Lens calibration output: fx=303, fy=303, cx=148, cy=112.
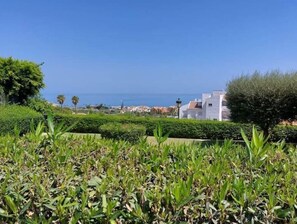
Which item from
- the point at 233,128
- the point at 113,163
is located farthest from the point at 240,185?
the point at 233,128

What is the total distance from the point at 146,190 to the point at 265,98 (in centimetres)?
1234

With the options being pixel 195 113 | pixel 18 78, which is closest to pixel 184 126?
pixel 18 78

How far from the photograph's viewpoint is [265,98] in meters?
12.8

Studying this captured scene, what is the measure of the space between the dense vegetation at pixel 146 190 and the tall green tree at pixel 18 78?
15.6 metres

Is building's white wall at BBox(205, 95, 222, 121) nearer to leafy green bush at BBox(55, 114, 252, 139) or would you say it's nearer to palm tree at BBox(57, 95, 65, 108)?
leafy green bush at BBox(55, 114, 252, 139)

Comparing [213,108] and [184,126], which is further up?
[213,108]

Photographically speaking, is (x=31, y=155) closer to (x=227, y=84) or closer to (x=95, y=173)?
(x=95, y=173)

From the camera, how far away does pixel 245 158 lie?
2.11m

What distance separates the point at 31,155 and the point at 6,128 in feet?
33.9

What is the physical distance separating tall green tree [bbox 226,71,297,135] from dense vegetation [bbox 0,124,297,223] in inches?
452

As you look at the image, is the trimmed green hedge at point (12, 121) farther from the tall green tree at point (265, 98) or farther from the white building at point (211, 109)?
the white building at point (211, 109)

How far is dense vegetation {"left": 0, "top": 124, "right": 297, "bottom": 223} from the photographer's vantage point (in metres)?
1.36

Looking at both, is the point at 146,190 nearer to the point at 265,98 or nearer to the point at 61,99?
the point at 265,98

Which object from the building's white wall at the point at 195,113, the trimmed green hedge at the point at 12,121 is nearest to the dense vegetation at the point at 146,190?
the trimmed green hedge at the point at 12,121
